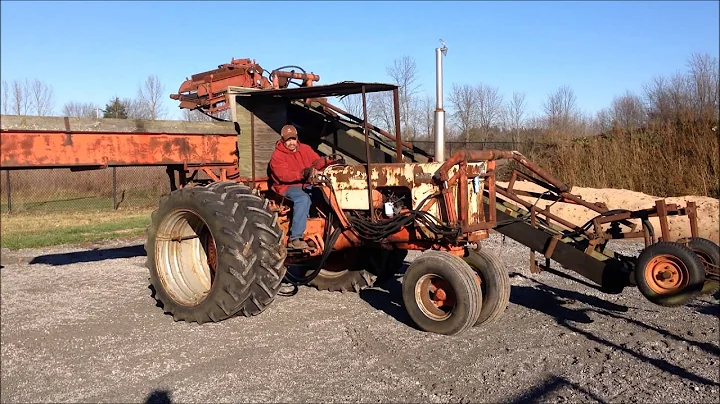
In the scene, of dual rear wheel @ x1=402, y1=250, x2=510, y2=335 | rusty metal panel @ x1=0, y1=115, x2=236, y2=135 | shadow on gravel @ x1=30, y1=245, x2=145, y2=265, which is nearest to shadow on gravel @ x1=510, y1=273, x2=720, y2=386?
dual rear wheel @ x1=402, y1=250, x2=510, y2=335

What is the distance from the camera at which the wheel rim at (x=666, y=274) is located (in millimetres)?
5746

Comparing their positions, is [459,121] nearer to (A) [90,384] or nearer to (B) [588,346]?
(B) [588,346]

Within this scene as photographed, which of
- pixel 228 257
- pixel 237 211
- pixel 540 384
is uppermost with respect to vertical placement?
pixel 237 211

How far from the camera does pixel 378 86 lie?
655 centimetres

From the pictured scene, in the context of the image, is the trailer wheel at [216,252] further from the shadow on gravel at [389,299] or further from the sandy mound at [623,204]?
the sandy mound at [623,204]

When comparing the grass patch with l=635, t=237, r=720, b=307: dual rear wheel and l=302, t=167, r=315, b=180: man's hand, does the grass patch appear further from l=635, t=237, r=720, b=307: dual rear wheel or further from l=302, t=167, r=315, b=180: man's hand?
l=635, t=237, r=720, b=307: dual rear wheel

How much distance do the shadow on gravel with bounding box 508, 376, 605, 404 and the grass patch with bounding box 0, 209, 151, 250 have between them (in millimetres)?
10883

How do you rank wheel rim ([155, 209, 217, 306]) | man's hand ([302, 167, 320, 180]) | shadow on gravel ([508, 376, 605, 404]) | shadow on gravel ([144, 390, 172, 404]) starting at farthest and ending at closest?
1. wheel rim ([155, 209, 217, 306])
2. man's hand ([302, 167, 320, 180])
3. shadow on gravel ([144, 390, 172, 404])
4. shadow on gravel ([508, 376, 605, 404])

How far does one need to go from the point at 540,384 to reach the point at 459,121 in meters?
21.2

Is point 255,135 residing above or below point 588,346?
above

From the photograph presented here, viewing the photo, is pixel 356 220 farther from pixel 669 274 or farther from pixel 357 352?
pixel 669 274

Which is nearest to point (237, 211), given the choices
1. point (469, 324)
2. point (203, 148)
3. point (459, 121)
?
point (203, 148)

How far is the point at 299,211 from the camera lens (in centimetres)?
698

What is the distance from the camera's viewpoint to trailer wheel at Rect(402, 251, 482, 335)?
6.04 meters
